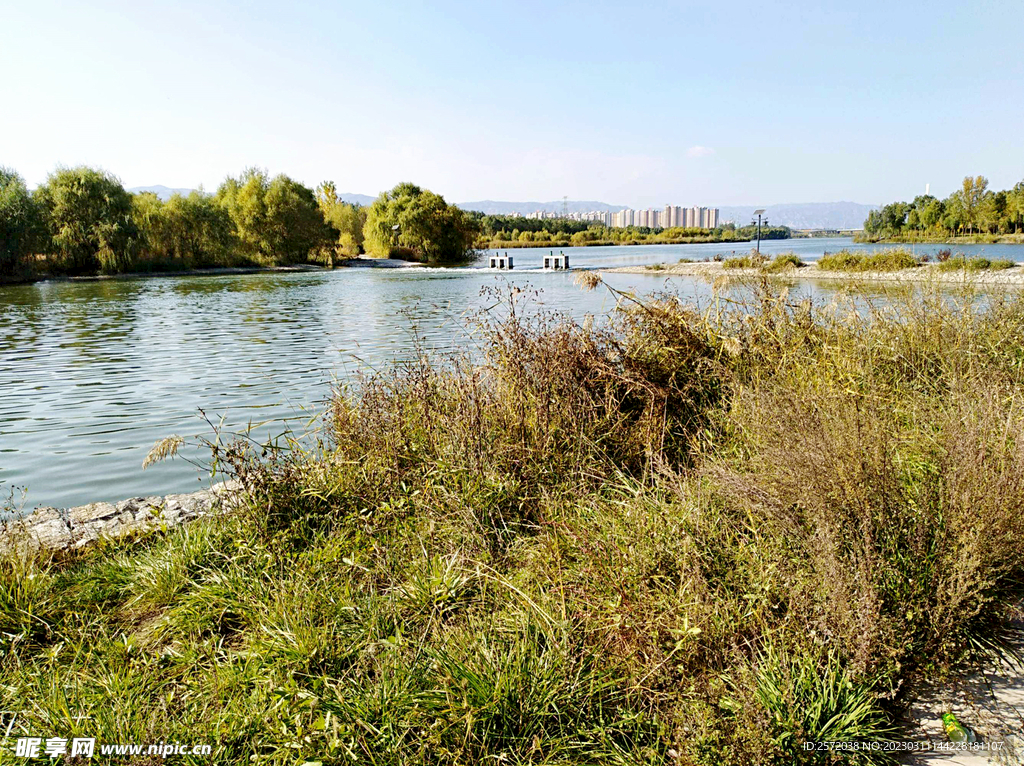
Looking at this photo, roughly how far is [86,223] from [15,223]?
16.3 ft

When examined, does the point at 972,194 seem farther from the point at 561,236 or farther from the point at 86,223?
the point at 86,223

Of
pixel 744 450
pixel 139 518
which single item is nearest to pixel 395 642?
pixel 744 450

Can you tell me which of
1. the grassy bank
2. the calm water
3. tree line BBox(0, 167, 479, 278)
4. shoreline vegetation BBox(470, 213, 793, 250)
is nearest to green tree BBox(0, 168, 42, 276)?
tree line BBox(0, 167, 479, 278)

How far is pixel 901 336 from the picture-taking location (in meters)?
5.75

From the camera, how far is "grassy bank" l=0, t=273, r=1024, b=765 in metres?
2.19

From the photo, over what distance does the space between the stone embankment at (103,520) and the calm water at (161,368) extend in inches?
18.4

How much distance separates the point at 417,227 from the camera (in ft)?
224

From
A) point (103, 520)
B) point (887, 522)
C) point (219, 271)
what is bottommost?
point (103, 520)

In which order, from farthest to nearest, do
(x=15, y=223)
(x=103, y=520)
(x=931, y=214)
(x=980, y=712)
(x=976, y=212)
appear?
(x=931, y=214) → (x=976, y=212) → (x=15, y=223) → (x=103, y=520) → (x=980, y=712)

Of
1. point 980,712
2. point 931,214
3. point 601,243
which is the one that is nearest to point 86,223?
point 980,712

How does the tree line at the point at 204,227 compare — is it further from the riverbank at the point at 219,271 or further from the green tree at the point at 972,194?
the green tree at the point at 972,194

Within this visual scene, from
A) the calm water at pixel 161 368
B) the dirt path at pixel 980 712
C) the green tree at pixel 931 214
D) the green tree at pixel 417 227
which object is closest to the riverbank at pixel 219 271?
the green tree at pixel 417 227

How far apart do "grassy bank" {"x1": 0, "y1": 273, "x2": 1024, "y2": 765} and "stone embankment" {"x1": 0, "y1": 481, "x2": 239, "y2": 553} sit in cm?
21

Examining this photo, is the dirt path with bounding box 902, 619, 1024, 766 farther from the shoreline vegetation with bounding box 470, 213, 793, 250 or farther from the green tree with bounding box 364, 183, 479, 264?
the shoreline vegetation with bounding box 470, 213, 793, 250
